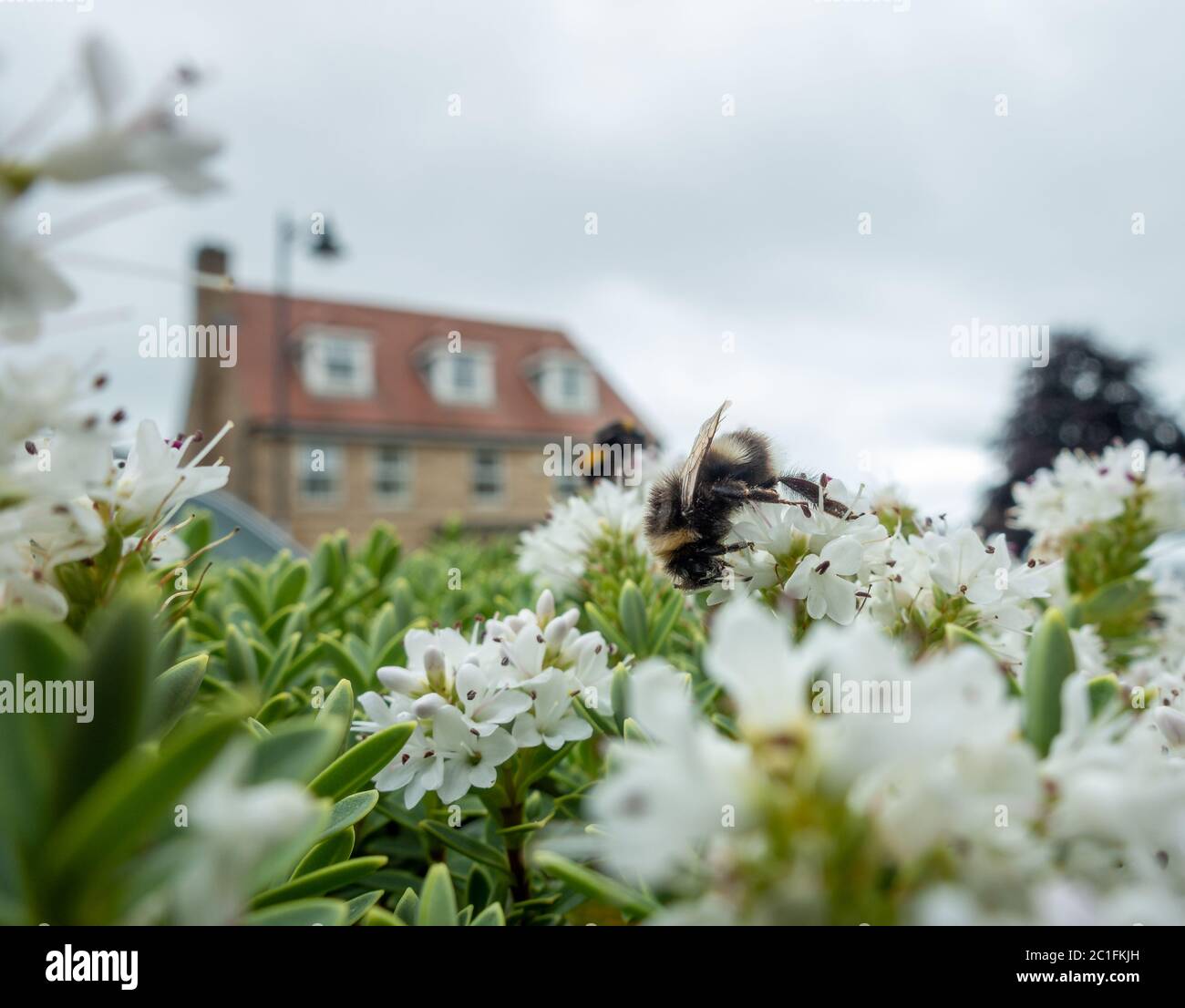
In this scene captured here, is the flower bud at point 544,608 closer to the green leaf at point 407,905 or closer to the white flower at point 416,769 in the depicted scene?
the white flower at point 416,769

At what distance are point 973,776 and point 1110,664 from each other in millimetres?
1577

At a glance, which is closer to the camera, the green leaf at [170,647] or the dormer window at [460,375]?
the green leaf at [170,647]

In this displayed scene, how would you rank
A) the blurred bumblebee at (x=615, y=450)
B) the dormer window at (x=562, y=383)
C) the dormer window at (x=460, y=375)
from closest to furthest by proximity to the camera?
the blurred bumblebee at (x=615, y=450) < the dormer window at (x=460, y=375) < the dormer window at (x=562, y=383)

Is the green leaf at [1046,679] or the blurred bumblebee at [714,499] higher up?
the blurred bumblebee at [714,499]

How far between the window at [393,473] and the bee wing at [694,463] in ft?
57.9

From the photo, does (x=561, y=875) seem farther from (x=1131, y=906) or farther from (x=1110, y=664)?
(x=1110, y=664)

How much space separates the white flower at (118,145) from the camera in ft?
1.49

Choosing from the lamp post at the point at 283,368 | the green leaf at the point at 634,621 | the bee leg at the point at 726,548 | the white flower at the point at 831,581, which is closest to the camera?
the white flower at the point at 831,581

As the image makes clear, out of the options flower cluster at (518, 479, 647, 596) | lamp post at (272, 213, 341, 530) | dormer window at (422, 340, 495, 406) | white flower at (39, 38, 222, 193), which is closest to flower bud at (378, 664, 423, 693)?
white flower at (39, 38, 222, 193)

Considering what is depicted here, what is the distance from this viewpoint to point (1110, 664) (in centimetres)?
173

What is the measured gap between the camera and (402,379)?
19.5 meters

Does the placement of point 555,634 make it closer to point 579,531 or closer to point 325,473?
point 579,531

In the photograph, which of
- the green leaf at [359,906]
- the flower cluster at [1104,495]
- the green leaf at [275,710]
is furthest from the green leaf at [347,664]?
the flower cluster at [1104,495]
